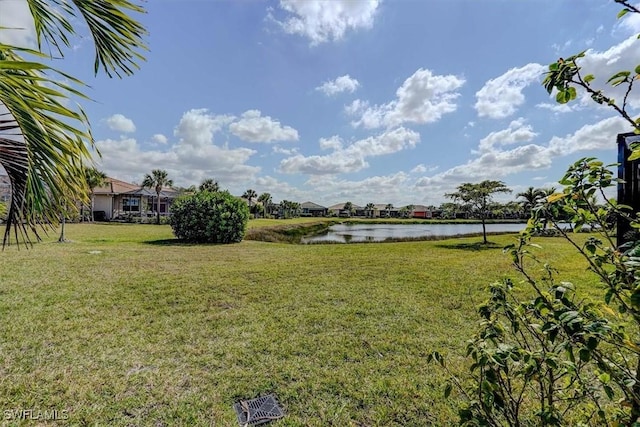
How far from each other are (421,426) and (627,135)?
2.34 m

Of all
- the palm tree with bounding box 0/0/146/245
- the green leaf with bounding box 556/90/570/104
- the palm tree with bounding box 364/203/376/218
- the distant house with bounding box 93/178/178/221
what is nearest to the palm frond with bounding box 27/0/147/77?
the palm tree with bounding box 0/0/146/245

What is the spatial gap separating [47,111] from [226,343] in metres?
3.02

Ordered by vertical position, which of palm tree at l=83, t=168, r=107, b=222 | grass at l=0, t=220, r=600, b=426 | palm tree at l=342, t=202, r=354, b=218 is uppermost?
palm tree at l=342, t=202, r=354, b=218

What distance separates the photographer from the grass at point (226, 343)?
8.44ft

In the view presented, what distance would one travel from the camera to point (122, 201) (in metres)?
36.5

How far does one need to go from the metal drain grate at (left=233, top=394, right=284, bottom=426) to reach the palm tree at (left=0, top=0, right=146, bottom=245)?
2078 millimetres

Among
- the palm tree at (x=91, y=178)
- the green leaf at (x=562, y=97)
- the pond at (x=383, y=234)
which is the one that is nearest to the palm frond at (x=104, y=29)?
the palm tree at (x=91, y=178)

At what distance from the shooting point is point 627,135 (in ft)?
4.77

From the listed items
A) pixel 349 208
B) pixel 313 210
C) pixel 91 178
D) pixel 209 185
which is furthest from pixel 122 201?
pixel 349 208

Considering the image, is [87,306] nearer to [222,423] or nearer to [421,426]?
[222,423]

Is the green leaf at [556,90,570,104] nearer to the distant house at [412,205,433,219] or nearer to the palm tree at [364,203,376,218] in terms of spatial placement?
the palm tree at [364,203,376,218]

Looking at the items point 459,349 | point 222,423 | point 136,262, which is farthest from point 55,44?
point 136,262

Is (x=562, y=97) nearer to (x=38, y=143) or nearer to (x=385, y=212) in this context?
(x=38, y=143)

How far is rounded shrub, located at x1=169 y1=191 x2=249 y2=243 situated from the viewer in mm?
15914
